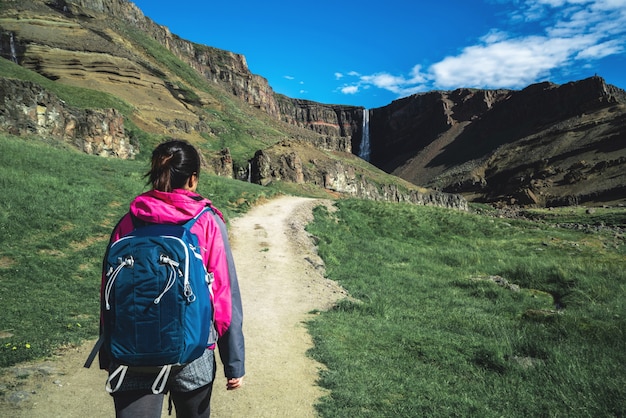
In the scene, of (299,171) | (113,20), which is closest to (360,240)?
(299,171)

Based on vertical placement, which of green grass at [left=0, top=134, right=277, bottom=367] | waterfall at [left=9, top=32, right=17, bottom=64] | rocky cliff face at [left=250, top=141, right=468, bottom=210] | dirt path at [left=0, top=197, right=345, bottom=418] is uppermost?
waterfall at [left=9, top=32, right=17, bottom=64]

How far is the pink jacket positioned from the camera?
2.33m

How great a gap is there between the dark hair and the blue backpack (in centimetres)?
53

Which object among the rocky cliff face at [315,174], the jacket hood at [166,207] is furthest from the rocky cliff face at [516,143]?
the jacket hood at [166,207]

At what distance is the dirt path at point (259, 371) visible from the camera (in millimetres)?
4637

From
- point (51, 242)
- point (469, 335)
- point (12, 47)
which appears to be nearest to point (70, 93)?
point (12, 47)

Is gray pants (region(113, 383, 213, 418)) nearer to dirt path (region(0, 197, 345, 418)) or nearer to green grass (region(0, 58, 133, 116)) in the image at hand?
dirt path (region(0, 197, 345, 418))

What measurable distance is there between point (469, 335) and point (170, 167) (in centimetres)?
731

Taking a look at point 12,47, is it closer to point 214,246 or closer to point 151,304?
point 214,246

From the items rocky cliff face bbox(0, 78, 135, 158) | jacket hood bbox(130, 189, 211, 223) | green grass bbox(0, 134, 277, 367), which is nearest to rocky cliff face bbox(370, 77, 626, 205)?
rocky cliff face bbox(0, 78, 135, 158)

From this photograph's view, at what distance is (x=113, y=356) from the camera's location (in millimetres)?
2059

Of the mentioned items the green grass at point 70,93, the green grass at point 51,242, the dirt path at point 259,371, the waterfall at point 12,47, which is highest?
the waterfall at point 12,47

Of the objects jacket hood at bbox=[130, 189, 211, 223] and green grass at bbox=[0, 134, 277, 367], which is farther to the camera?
green grass at bbox=[0, 134, 277, 367]

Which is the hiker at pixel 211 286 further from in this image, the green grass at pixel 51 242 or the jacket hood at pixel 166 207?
the green grass at pixel 51 242
